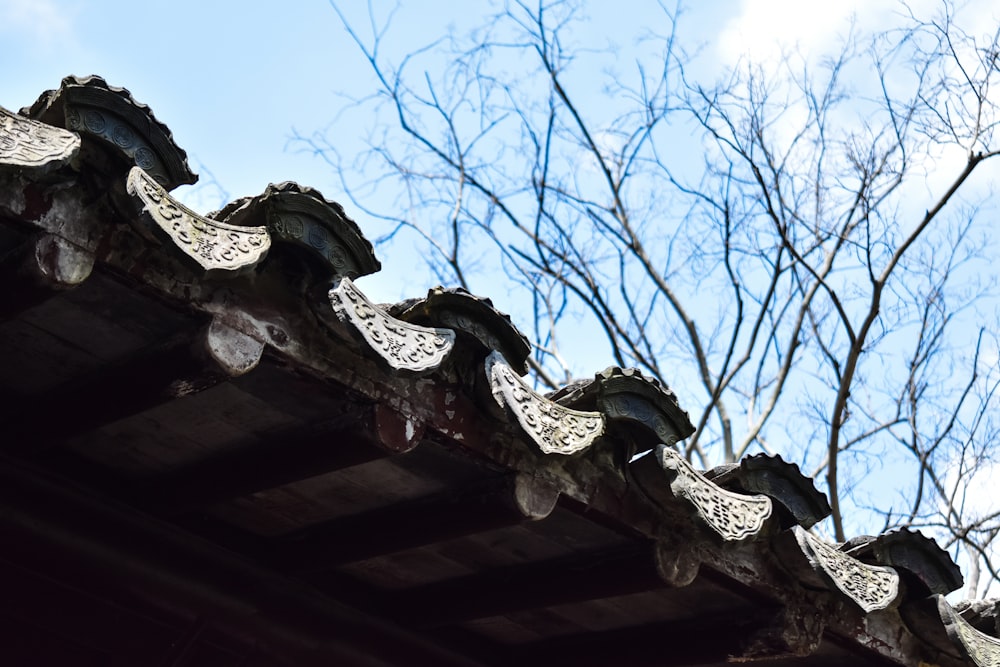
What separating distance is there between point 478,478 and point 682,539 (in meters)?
0.61

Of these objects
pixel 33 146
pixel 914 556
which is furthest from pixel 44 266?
pixel 914 556

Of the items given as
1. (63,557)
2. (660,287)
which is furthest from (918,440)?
(63,557)

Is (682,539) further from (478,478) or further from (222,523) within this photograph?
(222,523)

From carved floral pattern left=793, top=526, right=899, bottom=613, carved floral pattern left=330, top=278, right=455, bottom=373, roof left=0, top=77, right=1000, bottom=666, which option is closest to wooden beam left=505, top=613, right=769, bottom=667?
roof left=0, top=77, right=1000, bottom=666

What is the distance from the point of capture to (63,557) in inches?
131

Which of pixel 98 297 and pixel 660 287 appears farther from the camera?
pixel 660 287

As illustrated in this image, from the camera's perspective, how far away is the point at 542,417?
267 centimetres

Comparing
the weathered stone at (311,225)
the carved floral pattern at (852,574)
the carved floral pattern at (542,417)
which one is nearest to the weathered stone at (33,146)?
the weathered stone at (311,225)

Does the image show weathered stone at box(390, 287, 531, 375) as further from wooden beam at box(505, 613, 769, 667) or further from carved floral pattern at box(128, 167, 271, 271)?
wooden beam at box(505, 613, 769, 667)

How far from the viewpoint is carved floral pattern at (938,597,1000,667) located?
137 inches

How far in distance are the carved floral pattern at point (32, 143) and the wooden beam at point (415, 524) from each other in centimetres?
133

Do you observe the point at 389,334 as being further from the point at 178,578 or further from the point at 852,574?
the point at 852,574

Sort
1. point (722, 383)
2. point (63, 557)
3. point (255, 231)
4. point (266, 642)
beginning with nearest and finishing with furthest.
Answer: point (255, 231) < point (63, 557) < point (266, 642) < point (722, 383)

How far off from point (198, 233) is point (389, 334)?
451mm
